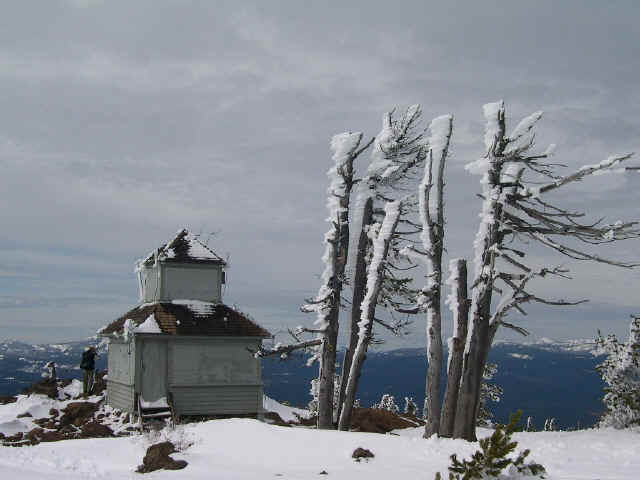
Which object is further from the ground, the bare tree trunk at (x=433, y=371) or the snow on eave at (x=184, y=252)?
the snow on eave at (x=184, y=252)

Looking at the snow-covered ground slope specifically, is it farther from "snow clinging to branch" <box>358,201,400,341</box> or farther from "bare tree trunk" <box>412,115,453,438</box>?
"snow clinging to branch" <box>358,201,400,341</box>

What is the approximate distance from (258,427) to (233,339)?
9584 millimetres

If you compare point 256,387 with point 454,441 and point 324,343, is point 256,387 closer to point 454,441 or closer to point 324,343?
point 324,343

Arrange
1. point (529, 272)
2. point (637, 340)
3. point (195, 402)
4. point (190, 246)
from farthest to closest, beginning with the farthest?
point (190, 246)
point (195, 402)
point (637, 340)
point (529, 272)

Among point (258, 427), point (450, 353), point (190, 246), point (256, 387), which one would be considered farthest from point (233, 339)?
point (450, 353)

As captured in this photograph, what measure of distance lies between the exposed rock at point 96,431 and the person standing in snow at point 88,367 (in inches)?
242

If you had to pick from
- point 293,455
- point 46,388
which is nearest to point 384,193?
point 293,455

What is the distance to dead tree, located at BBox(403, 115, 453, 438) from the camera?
17.0m

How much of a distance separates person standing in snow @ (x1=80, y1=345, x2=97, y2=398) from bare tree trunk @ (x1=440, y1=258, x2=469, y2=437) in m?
18.8

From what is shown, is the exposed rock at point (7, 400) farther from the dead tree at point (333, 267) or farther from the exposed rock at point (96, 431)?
the dead tree at point (333, 267)

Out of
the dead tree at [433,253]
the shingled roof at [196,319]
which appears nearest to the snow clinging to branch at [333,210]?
the dead tree at [433,253]

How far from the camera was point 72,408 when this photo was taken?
27.4 metres

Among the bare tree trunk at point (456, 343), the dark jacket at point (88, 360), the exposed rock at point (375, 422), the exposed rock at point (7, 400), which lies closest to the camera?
the bare tree trunk at point (456, 343)

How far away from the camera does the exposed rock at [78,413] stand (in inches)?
1022
